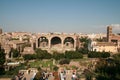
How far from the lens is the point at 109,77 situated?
14.2 meters

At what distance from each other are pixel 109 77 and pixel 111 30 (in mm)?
31749

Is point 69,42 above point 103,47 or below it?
above

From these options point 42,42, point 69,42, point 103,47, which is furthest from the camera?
point 69,42

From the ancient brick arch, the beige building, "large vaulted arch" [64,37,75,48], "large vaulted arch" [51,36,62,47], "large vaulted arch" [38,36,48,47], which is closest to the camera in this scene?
the beige building

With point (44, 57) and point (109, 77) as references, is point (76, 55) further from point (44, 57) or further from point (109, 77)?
point (109, 77)

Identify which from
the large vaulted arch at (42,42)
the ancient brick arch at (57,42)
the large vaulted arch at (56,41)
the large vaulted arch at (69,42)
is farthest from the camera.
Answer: the large vaulted arch at (56,41)

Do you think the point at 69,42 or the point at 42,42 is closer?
the point at 42,42

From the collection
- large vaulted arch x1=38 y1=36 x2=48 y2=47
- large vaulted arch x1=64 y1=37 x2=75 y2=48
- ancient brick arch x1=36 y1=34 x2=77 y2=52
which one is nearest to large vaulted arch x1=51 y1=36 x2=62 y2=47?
ancient brick arch x1=36 y1=34 x2=77 y2=52

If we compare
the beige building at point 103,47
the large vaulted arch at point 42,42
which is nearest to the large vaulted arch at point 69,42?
the large vaulted arch at point 42,42

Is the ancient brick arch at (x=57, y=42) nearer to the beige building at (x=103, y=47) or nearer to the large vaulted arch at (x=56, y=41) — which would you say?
the large vaulted arch at (x=56, y=41)

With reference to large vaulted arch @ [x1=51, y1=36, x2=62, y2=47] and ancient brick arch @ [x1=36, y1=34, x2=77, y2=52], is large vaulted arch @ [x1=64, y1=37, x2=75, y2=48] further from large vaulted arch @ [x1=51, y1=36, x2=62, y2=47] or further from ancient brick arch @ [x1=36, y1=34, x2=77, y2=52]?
large vaulted arch @ [x1=51, y1=36, x2=62, y2=47]

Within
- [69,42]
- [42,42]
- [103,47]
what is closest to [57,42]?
[69,42]

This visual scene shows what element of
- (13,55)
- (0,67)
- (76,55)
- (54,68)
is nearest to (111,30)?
(76,55)

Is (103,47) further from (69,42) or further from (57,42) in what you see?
(57,42)
